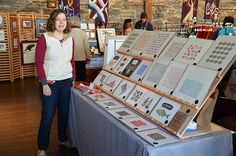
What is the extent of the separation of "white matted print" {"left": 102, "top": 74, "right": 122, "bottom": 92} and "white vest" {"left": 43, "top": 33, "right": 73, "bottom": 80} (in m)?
0.43

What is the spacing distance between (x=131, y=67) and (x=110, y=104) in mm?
432

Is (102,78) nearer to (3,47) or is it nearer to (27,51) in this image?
(3,47)

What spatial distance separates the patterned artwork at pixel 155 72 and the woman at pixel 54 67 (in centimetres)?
92

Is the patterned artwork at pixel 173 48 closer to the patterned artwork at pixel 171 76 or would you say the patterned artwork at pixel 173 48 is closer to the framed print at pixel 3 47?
the patterned artwork at pixel 171 76

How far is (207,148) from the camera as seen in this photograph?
73.9 inches

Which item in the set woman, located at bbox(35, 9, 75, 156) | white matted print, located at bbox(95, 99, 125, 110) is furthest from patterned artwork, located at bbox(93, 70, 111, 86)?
white matted print, located at bbox(95, 99, 125, 110)

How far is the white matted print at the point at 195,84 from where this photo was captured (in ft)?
5.91

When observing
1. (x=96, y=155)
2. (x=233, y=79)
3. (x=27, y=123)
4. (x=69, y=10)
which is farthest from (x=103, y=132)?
(x=69, y=10)

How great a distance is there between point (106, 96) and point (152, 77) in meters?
0.56

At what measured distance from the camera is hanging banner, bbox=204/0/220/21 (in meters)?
9.74

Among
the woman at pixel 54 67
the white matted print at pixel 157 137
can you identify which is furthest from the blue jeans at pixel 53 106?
the white matted print at pixel 157 137

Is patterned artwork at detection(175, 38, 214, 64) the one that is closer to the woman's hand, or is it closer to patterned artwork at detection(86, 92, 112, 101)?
patterned artwork at detection(86, 92, 112, 101)

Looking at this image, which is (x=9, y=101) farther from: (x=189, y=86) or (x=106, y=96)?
(x=189, y=86)

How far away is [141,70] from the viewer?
2518 mm
